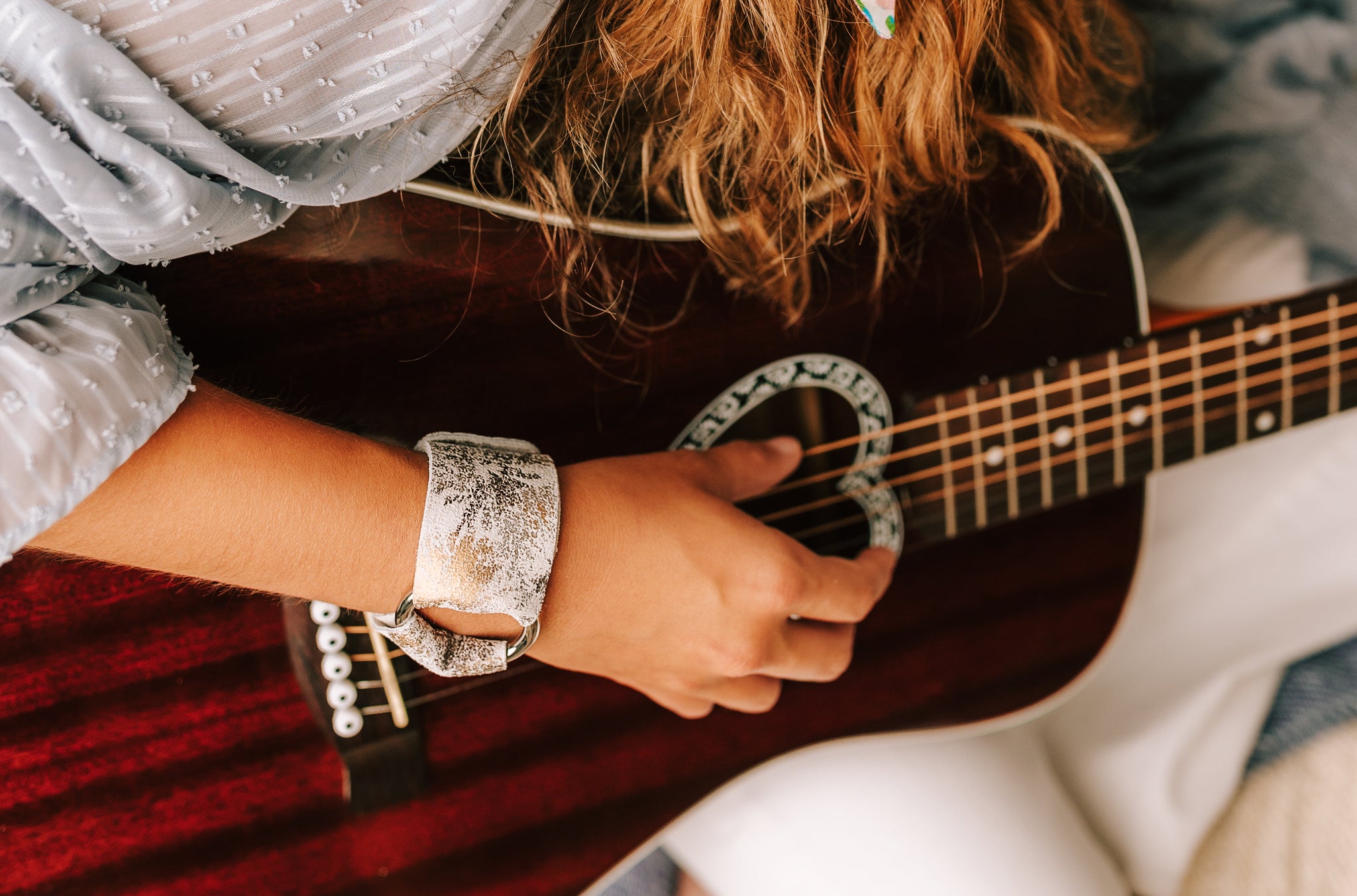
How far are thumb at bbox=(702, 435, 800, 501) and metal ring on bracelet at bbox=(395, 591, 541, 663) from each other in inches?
6.3

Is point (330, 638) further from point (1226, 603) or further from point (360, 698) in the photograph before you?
point (1226, 603)

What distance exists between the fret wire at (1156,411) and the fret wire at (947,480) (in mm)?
Result: 202

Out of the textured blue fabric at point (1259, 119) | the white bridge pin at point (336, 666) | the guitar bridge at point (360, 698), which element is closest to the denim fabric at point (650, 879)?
the guitar bridge at point (360, 698)

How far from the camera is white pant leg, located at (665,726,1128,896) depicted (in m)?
0.71

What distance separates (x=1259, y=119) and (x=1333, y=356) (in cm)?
25

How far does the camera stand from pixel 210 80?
410 mm

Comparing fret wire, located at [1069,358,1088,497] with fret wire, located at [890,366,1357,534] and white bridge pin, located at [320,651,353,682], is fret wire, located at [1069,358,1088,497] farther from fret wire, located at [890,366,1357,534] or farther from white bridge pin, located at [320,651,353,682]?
white bridge pin, located at [320,651,353,682]

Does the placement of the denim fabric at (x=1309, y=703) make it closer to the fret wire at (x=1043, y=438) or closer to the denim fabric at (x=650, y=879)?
the fret wire at (x=1043, y=438)

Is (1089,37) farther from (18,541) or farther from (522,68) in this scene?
(18,541)

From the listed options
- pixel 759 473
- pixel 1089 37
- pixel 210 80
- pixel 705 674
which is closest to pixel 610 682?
pixel 705 674

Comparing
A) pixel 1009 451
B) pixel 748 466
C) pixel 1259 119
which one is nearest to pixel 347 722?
pixel 748 466

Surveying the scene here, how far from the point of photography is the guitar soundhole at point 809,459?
2.19 feet

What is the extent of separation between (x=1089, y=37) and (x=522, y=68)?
523 millimetres

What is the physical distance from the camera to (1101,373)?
70cm
